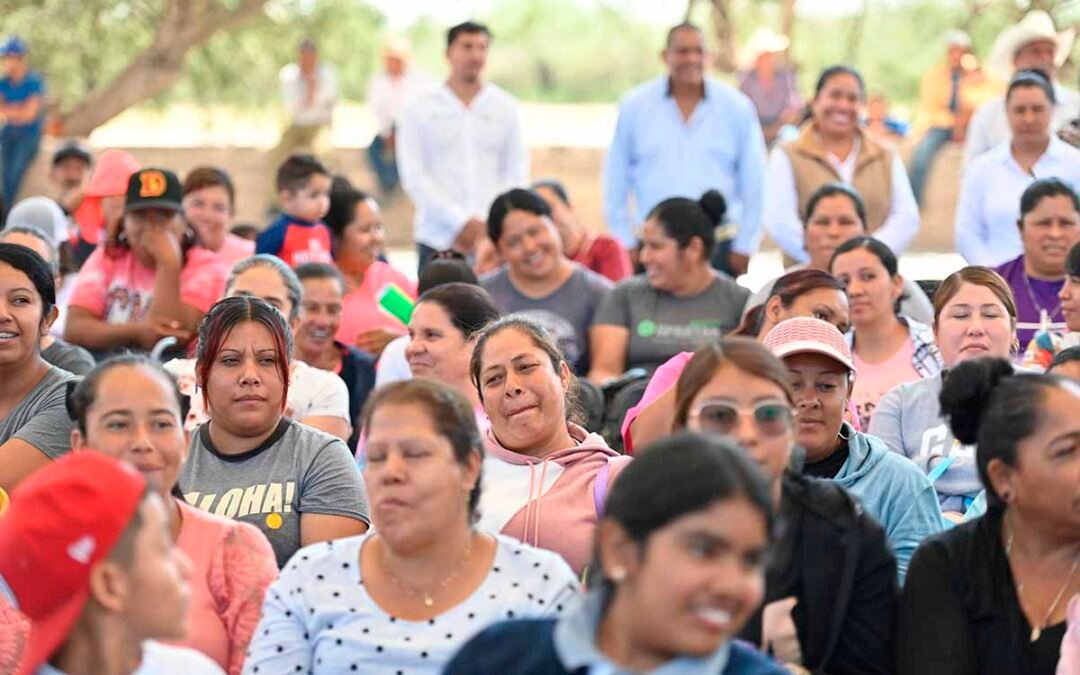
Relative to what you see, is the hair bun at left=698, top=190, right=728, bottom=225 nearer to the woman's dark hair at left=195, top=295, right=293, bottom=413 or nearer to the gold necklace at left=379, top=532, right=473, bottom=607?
the woman's dark hair at left=195, top=295, right=293, bottom=413

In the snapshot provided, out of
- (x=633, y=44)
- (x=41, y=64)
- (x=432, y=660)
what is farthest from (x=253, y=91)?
(x=432, y=660)

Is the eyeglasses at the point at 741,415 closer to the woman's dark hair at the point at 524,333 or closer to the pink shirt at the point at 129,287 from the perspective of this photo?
the woman's dark hair at the point at 524,333

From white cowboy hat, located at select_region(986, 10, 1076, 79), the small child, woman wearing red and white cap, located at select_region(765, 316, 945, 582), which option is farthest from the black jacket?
white cowboy hat, located at select_region(986, 10, 1076, 79)

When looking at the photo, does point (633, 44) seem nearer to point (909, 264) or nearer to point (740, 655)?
point (909, 264)

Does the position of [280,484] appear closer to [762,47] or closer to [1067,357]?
[1067,357]

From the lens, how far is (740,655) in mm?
2598

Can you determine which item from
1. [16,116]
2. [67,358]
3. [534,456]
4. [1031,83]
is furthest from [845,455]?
[16,116]

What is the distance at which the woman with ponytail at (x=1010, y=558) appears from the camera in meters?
3.11

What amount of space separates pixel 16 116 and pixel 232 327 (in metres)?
9.50

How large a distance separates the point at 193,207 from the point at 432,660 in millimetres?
4540

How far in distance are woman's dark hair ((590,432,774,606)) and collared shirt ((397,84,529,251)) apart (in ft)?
20.1

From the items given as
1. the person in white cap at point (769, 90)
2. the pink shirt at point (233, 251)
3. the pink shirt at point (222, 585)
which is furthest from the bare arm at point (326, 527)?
the person in white cap at point (769, 90)

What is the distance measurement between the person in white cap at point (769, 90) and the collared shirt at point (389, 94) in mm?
2511

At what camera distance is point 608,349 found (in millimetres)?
6527
